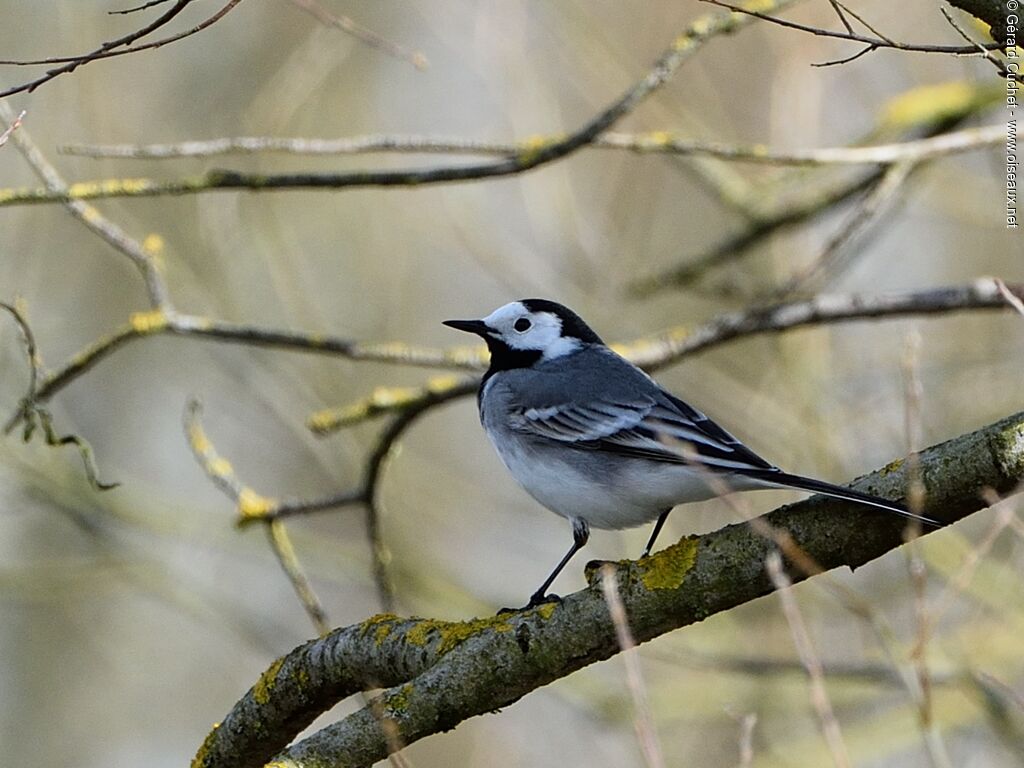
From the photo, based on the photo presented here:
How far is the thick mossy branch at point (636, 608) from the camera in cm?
300

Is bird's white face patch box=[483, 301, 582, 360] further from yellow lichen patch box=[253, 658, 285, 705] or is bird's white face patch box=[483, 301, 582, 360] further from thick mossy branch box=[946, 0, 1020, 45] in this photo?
thick mossy branch box=[946, 0, 1020, 45]

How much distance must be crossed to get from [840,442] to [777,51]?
2.92 m

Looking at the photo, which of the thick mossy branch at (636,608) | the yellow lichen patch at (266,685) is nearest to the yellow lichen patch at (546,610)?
the thick mossy branch at (636,608)

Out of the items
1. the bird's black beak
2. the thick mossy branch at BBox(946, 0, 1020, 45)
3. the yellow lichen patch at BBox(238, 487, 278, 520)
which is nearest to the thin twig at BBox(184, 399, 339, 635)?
the yellow lichen patch at BBox(238, 487, 278, 520)

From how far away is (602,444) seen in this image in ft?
15.4

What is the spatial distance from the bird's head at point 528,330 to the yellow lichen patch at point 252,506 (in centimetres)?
122

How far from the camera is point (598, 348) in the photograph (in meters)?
5.62

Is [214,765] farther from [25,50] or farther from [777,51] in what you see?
[25,50]

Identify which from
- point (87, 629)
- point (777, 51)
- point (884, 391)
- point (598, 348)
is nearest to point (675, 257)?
point (777, 51)

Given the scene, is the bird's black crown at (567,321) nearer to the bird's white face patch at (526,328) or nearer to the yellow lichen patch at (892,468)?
the bird's white face patch at (526,328)

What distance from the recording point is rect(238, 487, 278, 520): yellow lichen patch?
578 cm

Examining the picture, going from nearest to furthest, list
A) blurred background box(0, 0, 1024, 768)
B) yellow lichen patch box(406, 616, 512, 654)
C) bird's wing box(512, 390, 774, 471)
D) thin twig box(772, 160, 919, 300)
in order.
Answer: yellow lichen patch box(406, 616, 512, 654), bird's wing box(512, 390, 774, 471), thin twig box(772, 160, 919, 300), blurred background box(0, 0, 1024, 768)

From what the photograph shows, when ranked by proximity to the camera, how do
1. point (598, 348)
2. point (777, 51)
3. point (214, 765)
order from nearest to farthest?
point (214, 765)
point (598, 348)
point (777, 51)

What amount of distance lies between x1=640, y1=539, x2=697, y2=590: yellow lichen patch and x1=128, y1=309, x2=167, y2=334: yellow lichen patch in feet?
9.91
